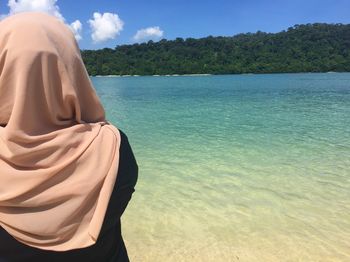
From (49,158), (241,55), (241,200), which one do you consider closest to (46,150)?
(49,158)

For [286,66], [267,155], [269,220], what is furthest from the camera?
[286,66]

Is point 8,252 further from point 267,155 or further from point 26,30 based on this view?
point 267,155

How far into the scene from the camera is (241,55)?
88.0 m

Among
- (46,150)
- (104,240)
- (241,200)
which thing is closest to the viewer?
(46,150)

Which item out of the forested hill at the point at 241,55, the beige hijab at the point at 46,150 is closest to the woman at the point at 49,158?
the beige hijab at the point at 46,150

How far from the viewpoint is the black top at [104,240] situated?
1014 millimetres

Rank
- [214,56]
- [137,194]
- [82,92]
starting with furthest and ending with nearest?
[214,56] → [137,194] → [82,92]

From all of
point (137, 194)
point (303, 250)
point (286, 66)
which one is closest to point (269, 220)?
point (303, 250)

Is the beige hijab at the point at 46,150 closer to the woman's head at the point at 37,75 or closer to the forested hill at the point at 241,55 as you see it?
the woman's head at the point at 37,75

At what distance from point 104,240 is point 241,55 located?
89.6 meters

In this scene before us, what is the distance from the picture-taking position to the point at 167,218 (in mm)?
4305

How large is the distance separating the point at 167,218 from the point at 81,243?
3.34m

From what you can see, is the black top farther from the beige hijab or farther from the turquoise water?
the turquoise water

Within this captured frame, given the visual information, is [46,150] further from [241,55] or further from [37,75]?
[241,55]
